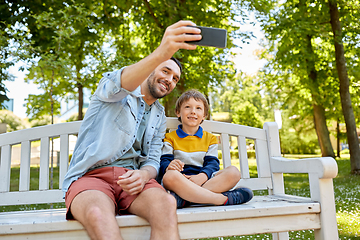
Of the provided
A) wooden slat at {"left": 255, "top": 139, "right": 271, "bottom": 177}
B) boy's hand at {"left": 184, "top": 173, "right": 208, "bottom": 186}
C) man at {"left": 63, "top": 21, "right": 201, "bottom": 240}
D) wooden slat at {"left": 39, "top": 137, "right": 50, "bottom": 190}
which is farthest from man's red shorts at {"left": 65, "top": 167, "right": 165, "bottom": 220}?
wooden slat at {"left": 255, "top": 139, "right": 271, "bottom": 177}

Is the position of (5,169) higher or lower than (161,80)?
lower

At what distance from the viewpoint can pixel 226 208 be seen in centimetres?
195

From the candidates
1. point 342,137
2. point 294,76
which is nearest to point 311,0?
point 294,76

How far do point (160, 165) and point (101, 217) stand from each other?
2.94 ft

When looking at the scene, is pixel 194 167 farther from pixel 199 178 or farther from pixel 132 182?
pixel 132 182

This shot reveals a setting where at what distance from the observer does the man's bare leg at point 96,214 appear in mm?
1577

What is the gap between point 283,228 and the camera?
1972mm

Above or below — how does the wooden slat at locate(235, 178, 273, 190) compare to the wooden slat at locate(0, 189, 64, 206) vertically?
below

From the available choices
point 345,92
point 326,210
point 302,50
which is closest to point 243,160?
point 326,210

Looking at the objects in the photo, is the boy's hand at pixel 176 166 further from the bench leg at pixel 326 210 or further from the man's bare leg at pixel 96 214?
the bench leg at pixel 326 210

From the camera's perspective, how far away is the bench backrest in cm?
252

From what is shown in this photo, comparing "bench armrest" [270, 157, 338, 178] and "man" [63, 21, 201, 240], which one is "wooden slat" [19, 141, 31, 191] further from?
"bench armrest" [270, 157, 338, 178]

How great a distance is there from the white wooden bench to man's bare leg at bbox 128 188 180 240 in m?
0.08

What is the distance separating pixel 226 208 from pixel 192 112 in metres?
0.90
